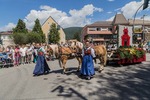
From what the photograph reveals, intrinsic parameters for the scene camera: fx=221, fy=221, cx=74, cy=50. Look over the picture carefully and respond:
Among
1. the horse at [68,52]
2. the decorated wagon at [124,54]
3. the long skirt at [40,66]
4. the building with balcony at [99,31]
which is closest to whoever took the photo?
the horse at [68,52]

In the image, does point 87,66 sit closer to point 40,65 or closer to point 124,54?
point 40,65

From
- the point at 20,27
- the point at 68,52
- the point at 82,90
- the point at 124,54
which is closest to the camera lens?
the point at 82,90

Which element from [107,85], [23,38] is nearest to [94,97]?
[107,85]

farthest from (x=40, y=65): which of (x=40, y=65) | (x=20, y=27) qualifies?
(x=20, y=27)

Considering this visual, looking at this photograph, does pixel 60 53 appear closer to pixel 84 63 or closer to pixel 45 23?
pixel 84 63

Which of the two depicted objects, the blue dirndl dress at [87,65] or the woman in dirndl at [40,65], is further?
the woman in dirndl at [40,65]

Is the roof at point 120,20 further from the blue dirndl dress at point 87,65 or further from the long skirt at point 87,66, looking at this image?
the long skirt at point 87,66

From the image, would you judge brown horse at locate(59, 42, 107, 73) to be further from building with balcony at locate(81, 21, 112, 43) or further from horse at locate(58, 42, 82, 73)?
building with balcony at locate(81, 21, 112, 43)

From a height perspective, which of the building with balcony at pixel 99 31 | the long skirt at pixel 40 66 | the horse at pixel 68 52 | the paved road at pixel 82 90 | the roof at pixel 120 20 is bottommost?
the paved road at pixel 82 90

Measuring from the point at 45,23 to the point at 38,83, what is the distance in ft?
293

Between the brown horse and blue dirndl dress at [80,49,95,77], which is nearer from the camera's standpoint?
blue dirndl dress at [80,49,95,77]

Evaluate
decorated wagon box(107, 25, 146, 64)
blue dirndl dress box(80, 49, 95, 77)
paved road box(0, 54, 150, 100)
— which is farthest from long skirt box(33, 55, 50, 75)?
decorated wagon box(107, 25, 146, 64)

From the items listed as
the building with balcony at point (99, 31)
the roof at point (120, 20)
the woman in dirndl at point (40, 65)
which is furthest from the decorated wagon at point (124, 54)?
the roof at point (120, 20)

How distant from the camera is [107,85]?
30.2 feet
